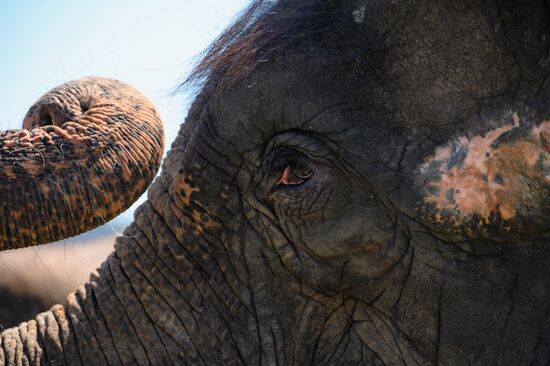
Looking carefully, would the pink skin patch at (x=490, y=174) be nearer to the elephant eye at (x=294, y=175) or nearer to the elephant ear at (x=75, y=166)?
the elephant eye at (x=294, y=175)

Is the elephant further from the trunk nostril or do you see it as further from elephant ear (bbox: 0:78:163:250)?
the trunk nostril

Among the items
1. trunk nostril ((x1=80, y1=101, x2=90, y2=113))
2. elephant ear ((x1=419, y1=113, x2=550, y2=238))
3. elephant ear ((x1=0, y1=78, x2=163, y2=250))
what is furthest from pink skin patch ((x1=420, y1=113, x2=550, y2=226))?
trunk nostril ((x1=80, y1=101, x2=90, y2=113))

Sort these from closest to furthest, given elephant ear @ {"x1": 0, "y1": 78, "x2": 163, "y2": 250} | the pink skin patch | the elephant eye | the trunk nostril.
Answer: the pink skin patch
the elephant eye
elephant ear @ {"x1": 0, "y1": 78, "x2": 163, "y2": 250}
the trunk nostril

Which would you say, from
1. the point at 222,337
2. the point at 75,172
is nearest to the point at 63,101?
the point at 75,172

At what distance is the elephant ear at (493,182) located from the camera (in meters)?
3.49

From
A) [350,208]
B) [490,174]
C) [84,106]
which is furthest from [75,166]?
[490,174]

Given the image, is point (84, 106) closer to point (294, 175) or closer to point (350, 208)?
point (294, 175)

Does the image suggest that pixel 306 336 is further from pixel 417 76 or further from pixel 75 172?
pixel 75 172

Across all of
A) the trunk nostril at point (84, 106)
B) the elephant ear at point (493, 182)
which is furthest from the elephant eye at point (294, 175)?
the trunk nostril at point (84, 106)

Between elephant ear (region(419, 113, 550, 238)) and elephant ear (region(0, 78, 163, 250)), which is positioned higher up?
elephant ear (region(419, 113, 550, 238))

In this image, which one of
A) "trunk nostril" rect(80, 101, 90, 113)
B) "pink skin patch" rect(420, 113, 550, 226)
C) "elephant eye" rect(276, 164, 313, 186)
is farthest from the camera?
"trunk nostril" rect(80, 101, 90, 113)

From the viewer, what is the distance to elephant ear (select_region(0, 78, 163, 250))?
4289 millimetres

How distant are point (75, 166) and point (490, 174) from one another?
6.12ft

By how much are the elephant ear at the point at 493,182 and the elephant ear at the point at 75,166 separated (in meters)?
1.55
